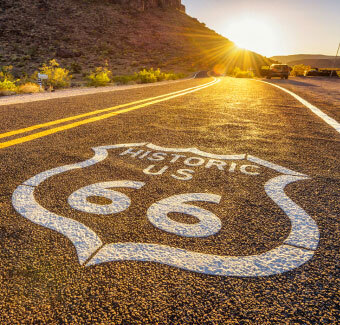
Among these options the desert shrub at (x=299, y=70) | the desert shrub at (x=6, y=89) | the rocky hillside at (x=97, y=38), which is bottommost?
the desert shrub at (x=6, y=89)

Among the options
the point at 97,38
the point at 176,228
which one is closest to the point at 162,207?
the point at 176,228

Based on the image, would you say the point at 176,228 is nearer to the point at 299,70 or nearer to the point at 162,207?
the point at 162,207

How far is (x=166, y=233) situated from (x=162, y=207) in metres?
0.27

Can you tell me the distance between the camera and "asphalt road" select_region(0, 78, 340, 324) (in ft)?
3.03

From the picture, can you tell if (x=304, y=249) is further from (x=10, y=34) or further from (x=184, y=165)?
(x=10, y=34)

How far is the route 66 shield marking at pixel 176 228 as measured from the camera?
1.12 meters

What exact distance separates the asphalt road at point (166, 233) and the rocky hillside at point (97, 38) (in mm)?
30930

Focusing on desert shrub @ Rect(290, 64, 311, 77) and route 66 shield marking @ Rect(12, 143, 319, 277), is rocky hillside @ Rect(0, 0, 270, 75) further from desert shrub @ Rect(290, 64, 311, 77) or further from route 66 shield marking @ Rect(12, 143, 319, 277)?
route 66 shield marking @ Rect(12, 143, 319, 277)

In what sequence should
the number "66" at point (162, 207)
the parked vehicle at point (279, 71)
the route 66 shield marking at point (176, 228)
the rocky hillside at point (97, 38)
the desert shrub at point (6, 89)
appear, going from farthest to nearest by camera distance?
1. the rocky hillside at point (97, 38)
2. the parked vehicle at point (279, 71)
3. the desert shrub at point (6, 89)
4. the number "66" at point (162, 207)
5. the route 66 shield marking at point (176, 228)

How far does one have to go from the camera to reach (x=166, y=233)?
4.30 ft

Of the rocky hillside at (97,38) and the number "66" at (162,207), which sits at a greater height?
the rocky hillside at (97,38)

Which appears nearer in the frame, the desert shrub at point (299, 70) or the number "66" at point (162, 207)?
the number "66" at point (162, 207)

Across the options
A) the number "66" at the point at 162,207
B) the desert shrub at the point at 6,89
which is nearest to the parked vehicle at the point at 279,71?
the desert shrub at the point at 6,89

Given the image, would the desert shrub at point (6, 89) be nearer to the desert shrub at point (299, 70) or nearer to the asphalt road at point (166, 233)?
the asphalt road at point (166, 233)
